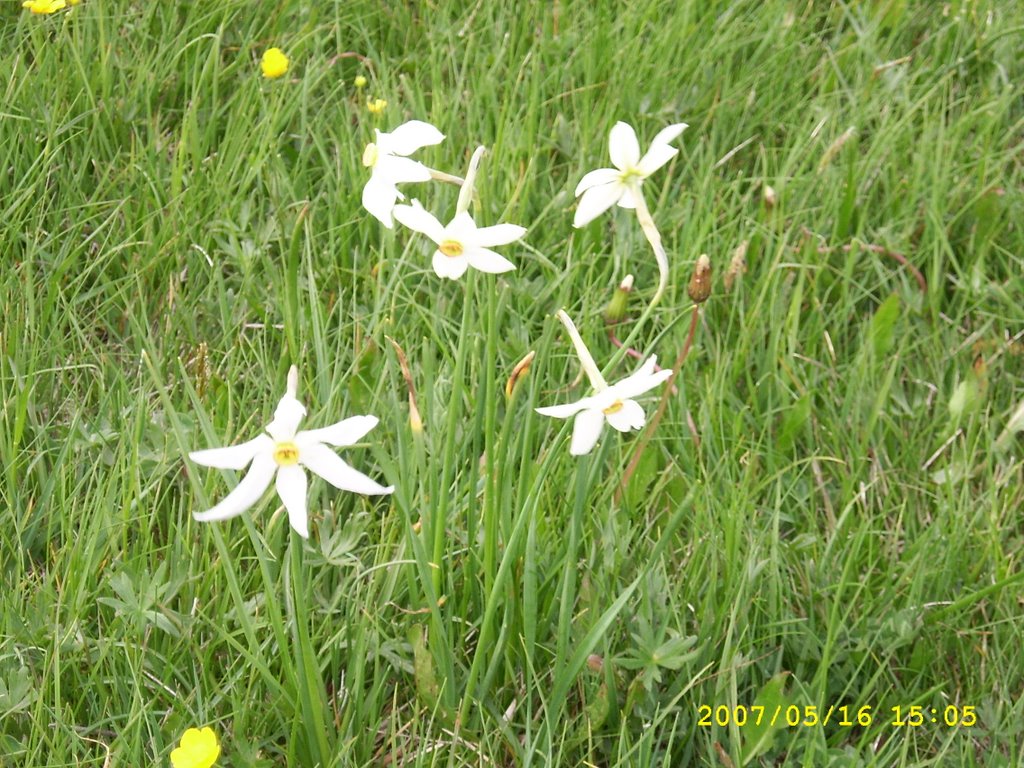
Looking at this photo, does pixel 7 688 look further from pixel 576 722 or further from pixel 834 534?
pixel 834 534

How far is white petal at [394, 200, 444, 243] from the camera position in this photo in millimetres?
1126

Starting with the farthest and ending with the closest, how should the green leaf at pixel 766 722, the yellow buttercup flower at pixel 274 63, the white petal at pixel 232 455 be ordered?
the yellow buttercup flower at pixel 274 63
the green leaf at pixel 766 722
the white petal at pixel 232 455

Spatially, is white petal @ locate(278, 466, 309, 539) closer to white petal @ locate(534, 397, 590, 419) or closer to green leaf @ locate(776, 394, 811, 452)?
white petal @ locate(534, 397, 590, 419)

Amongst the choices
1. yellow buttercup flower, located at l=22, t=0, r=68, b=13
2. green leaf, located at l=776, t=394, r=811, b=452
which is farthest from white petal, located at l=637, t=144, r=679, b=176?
yellow buttercup flower, located at l=22, t=0, r=68, b=13

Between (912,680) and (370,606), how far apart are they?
822 mm

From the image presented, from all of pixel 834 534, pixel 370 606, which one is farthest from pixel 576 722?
pixel 834 534

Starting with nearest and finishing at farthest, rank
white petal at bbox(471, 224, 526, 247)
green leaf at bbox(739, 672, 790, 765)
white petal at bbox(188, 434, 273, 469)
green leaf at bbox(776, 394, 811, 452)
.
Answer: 1. white petal at bbox(188, 434, 273, 469)
2. white petal at bbox(471, 224, 526, 247)
3. green leaf at bbox(739, 672, 790, 765)
4. green leaf at bbox(776, 394, 811, 452)

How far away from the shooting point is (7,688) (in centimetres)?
135

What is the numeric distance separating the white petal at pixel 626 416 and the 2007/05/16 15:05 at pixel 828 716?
48 cm

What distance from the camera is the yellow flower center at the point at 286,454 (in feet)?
3.32

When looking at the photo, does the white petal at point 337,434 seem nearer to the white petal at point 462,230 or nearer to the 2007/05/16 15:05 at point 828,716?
the white petal at point 462,230

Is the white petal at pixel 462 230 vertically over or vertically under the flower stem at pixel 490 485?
over

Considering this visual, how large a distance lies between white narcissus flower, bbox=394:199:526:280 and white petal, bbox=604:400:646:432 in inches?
7.8

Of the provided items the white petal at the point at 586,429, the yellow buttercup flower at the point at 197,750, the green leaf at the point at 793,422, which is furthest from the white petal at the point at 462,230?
the green leaf at the point at 793,422
